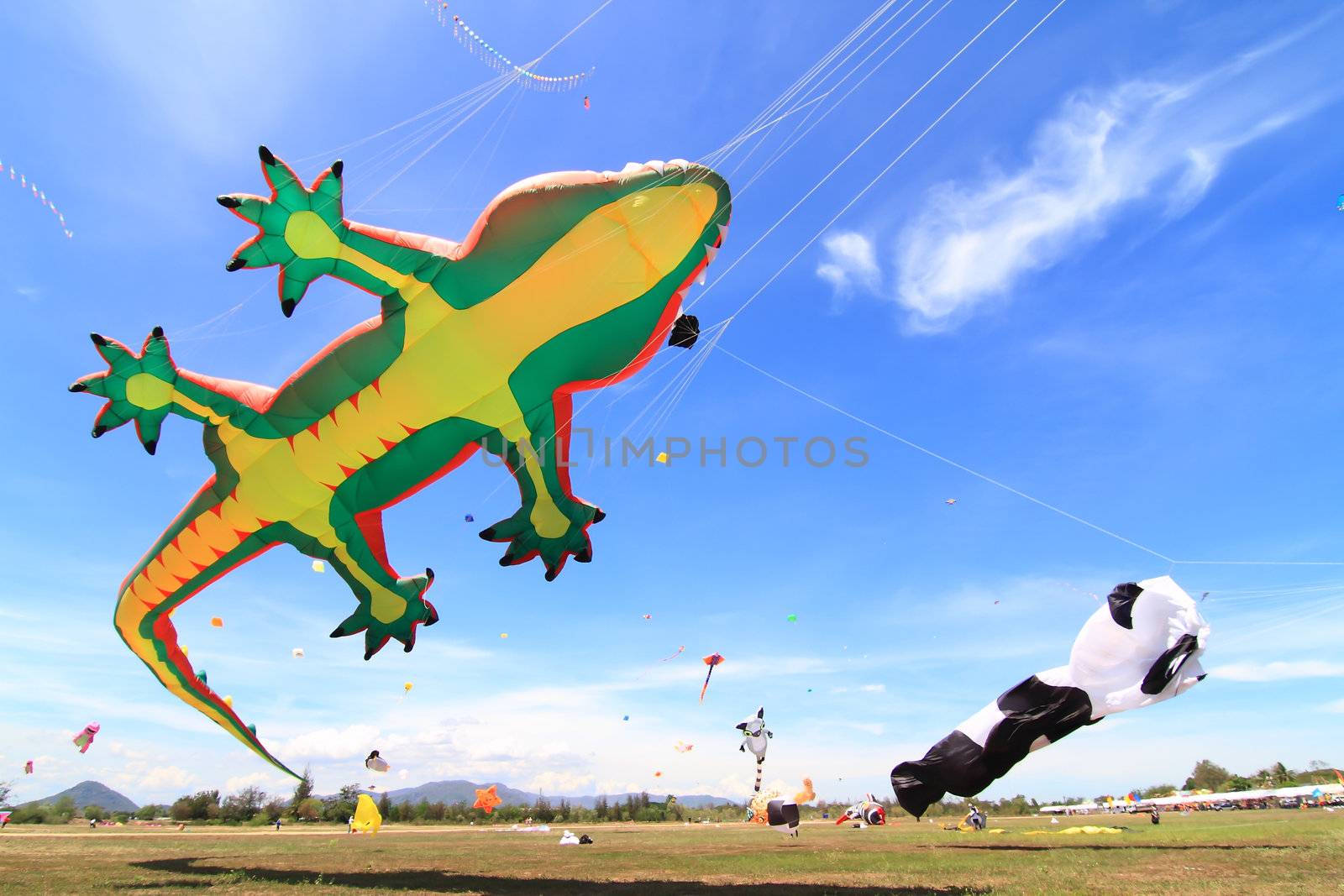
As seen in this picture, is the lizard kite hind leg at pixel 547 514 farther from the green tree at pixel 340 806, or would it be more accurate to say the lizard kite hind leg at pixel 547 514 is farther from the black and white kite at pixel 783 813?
the green tree at pixel 340 806

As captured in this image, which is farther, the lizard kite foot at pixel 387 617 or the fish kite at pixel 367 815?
Result: the fish kite at pixel 367 815

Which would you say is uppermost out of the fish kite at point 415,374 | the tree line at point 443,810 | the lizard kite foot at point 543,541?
the fish kite at point 415,374

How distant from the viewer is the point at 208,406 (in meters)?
8.70

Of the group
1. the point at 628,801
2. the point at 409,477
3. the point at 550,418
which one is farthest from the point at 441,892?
the point at 628,801

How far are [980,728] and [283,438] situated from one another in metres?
8.80

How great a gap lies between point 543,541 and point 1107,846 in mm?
12147

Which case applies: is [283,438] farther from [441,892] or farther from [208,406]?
[441,892]

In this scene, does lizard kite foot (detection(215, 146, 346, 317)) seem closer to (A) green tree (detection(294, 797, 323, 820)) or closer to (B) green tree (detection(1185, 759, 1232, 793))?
(A) green tree (detection(294, 797, 323, 820))

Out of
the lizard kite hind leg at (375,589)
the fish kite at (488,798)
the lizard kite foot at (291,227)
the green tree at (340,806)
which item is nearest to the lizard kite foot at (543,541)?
the lizard kite hind leg at (375,589)

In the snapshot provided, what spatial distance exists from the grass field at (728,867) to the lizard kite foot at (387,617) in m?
2.94

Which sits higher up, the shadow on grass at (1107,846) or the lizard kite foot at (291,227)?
the lizard kite foot at (291,227)

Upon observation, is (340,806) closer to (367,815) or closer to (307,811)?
(307,811)

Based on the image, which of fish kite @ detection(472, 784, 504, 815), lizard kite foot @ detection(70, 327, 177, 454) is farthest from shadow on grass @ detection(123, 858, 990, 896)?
fish kite @ detection(472, 784, 504, 815)

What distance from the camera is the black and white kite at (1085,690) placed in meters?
7.00
